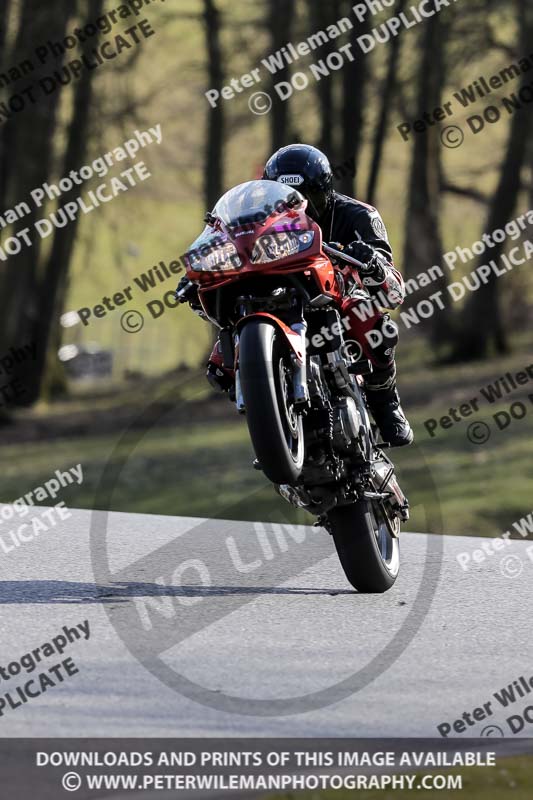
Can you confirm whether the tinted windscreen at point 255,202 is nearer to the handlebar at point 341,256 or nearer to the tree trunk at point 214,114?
the handlebar at point 341,256

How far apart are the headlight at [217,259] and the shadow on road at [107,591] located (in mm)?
1721

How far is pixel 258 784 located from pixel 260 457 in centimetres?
182

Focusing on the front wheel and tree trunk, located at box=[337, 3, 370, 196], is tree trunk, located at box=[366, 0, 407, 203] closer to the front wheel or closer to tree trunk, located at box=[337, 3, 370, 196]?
tree trunk, located at box=[337, 3, 370, 196]

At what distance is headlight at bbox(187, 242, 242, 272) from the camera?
561cm

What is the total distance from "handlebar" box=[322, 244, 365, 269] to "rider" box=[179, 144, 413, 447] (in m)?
0.04

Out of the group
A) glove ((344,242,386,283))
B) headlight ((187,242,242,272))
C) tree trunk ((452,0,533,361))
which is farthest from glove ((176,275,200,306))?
tree trunk ((452,0,533,361))

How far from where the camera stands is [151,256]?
133ft

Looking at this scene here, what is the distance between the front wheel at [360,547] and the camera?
6305 mm

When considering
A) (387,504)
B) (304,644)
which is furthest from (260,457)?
(387,504)

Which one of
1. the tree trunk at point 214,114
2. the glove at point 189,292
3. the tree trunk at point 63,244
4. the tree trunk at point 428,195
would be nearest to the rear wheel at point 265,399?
the glove at point 189,292

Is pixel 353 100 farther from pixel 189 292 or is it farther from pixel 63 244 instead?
pixel 189 292

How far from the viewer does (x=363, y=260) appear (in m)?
6.14

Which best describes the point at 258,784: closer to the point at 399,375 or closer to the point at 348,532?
the point at 348,532

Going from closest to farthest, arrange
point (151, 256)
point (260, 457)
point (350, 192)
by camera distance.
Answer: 1. point (260, 457)
2. point (350, 192)
3. point (151, 256)
